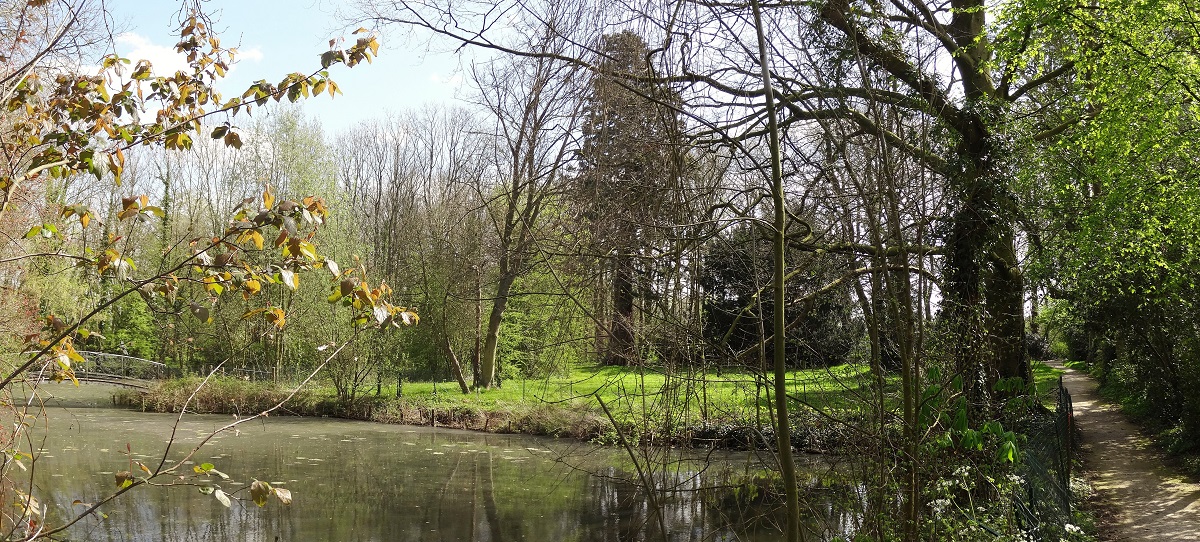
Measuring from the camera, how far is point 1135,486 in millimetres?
9195

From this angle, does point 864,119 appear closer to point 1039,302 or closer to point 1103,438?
point 1039,302

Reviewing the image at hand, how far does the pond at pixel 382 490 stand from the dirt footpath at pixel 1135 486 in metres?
2.70

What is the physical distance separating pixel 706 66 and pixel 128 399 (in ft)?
72.6

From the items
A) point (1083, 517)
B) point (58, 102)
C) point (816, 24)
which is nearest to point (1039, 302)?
point (1083, 517)

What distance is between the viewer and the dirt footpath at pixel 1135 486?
7258mm

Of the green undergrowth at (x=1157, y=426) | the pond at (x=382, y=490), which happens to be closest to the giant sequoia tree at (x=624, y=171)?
the pond at (x=382, y=490)

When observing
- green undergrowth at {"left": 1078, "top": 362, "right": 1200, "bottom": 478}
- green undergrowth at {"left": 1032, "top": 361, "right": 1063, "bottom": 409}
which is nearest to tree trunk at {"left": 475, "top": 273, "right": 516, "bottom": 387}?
green undergrowth at {"left": 1032, "top": 361, "right": 1063, "bottom": 409}

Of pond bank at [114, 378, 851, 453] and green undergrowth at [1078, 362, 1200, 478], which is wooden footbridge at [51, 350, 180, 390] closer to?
pond bank at [114, 378, 851, 453]

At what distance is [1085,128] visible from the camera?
9.65m

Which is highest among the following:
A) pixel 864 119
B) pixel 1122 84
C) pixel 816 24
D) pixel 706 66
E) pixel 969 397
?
pixel 1122 84

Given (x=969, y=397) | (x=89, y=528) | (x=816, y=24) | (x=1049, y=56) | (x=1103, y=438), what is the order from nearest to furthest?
(x=816, y=24) → (x=969, y=397) → (x=89, y=528) → (x=1049, y=56) → (x=1103, y=438)

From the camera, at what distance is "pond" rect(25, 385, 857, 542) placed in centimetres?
908

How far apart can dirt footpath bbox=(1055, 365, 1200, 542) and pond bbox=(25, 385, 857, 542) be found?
2698 millimetres

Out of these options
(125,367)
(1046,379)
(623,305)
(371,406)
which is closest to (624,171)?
(623,305)
